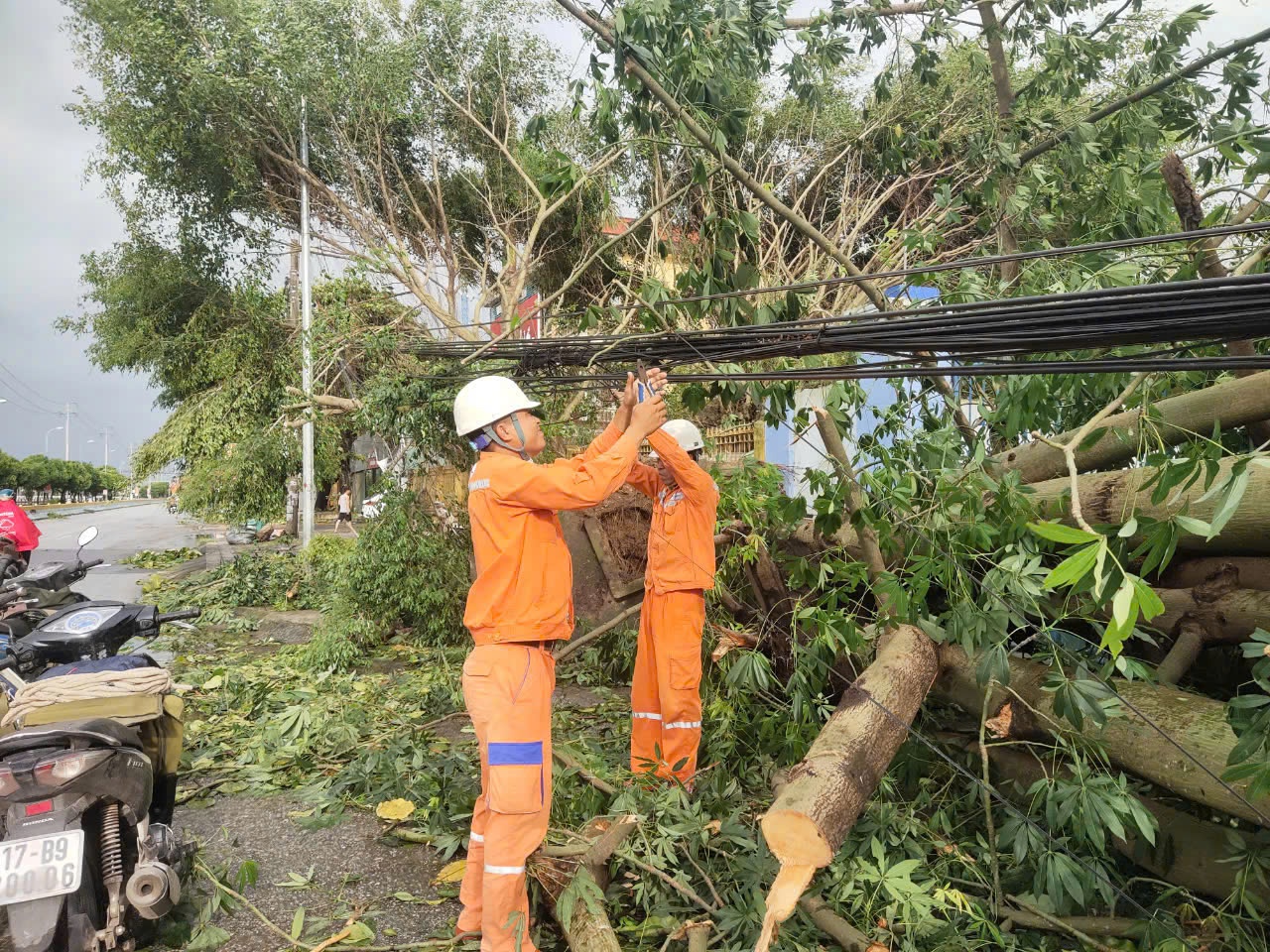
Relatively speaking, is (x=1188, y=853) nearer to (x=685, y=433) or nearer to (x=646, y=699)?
(x=646, y=699)

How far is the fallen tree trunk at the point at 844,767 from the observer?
235 cm

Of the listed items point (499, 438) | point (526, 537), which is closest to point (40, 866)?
point (526, 537)

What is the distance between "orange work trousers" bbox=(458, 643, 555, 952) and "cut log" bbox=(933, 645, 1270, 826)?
1.77 m

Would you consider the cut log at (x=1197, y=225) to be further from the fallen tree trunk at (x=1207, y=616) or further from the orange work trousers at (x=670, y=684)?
the orange work trousers at (x=670, y=684)

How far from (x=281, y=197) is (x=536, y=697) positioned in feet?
49.6

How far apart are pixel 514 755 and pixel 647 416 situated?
1350 mm

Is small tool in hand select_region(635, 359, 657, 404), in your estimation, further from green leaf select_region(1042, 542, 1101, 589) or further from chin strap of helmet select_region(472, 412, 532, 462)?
green leaf select_region(1042, 542, 1101, 589)

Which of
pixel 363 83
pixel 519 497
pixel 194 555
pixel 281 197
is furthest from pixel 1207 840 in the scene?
Result: pixel 194 555

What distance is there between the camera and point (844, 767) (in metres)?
2.66

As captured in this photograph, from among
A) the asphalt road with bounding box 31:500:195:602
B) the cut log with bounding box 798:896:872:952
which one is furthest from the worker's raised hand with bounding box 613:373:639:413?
the asphalt road with bounding box 31:500:195:602

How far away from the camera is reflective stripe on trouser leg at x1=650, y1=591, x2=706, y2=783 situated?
4223 millimetres

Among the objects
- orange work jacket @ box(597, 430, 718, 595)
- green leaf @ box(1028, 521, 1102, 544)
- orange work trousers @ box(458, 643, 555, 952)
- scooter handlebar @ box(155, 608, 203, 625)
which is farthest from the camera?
orange work jacket @ box(597, 430, 718, 595)

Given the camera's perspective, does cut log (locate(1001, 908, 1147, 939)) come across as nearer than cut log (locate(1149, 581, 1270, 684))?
Yes

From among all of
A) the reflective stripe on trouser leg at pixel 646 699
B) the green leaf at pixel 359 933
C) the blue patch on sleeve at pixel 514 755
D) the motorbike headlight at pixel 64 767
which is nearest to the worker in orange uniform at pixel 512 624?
the blue patch on sleeve at pixel 514 755
